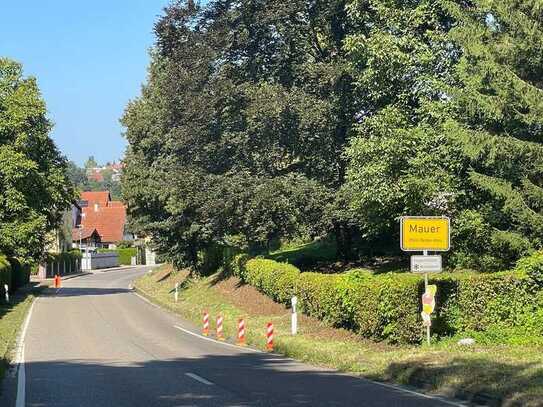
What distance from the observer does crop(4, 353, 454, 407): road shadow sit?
11.5m

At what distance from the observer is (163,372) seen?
15.6 meters

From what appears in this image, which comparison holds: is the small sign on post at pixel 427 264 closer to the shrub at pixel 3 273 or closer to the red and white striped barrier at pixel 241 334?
the red and white striped barrier at pixel 241 334

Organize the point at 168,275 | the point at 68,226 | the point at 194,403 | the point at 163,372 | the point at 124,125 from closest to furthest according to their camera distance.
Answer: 1. the point at 194,403
2. the point at 163,372
3. the point at 124,125
4. the point at 168,275
5. the point at 68,226

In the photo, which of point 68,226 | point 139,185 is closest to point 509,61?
point 139,185

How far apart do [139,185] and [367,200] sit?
23615 millimetres

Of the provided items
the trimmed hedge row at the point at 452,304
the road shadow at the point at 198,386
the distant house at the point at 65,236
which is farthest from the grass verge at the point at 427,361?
the distant house at the point at 65,236

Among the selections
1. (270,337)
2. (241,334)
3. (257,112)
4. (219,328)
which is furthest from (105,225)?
(270,337)

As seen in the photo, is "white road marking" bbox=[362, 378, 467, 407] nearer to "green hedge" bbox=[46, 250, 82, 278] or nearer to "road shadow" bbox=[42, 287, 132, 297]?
"road shadow" bbox=[42, 287, 132, 297]

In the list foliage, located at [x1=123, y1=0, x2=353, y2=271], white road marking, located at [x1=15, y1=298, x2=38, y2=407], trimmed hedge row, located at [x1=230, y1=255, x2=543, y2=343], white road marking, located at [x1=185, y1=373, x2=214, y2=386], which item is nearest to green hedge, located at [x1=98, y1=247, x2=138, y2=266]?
foliage, located at [x1=123, y1=0, x2=353, y2=271]

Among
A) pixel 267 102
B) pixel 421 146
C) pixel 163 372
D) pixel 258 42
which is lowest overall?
pixel 163 372

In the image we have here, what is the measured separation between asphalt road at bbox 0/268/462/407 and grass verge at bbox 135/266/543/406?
0.62 meters

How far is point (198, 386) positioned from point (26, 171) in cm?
3501

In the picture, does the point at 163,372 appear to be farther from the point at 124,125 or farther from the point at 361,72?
the point at 124,125

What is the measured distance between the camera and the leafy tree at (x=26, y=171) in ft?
148
